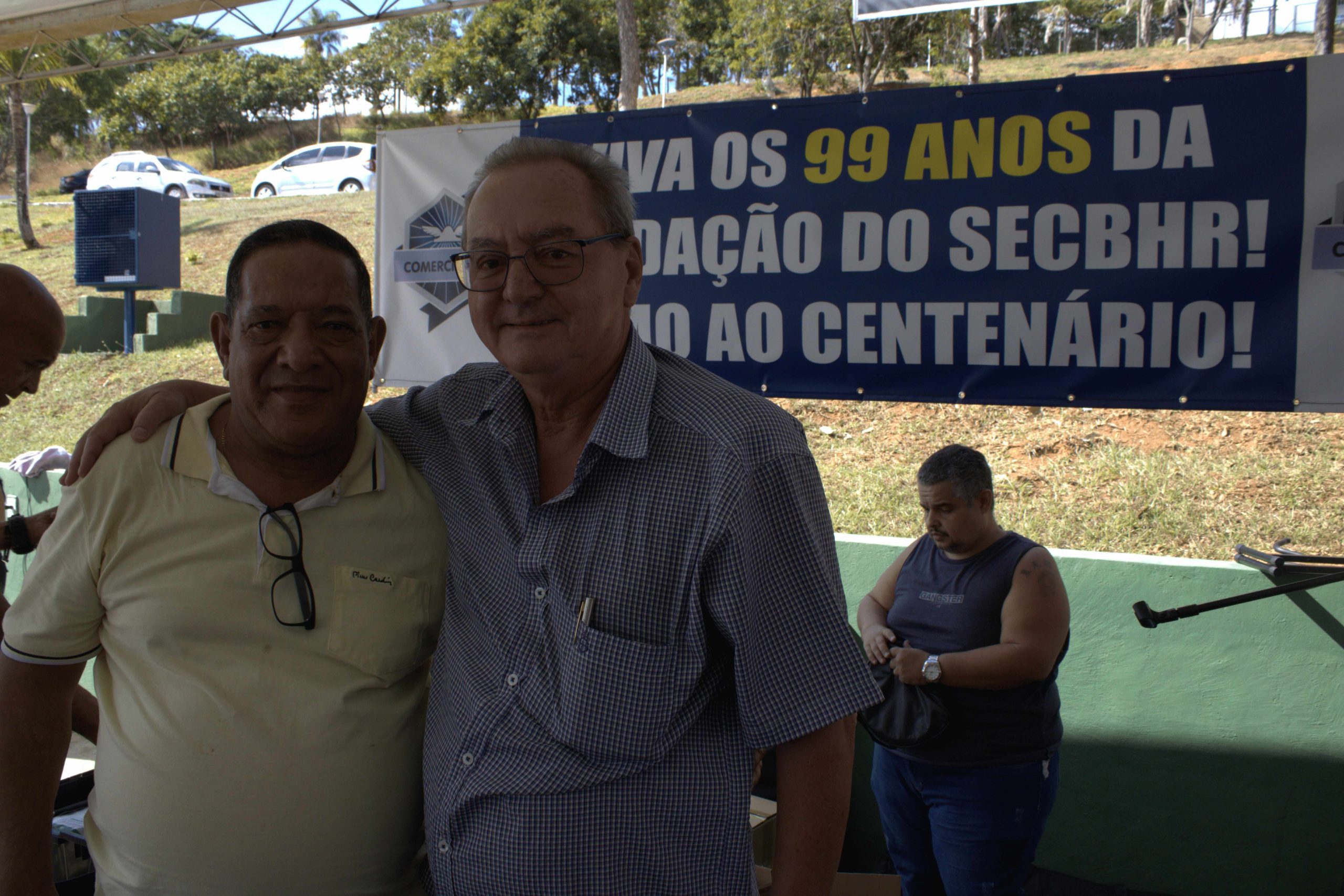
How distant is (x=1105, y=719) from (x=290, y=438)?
3527mm

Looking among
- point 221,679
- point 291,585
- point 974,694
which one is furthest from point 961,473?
point 221,679

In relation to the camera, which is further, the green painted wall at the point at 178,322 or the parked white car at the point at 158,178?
the parked white car at the point at 158,178

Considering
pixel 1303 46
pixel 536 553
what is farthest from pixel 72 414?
pixel 1303 46

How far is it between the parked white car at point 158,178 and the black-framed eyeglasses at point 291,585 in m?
25.9

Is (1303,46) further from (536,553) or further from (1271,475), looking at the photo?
(536,553)

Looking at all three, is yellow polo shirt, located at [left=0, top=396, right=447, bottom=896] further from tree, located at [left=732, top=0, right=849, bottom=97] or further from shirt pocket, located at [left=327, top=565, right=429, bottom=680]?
tree, located at [left=732, top=0, right=849, bottom=97]

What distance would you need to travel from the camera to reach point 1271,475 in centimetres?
607

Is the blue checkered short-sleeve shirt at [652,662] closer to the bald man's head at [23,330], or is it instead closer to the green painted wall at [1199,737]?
the bald man's head at [23,330]

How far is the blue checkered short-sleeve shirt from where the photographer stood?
1312 millimetres

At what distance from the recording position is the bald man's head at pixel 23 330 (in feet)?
9.11

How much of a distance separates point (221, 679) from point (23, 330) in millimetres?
1938

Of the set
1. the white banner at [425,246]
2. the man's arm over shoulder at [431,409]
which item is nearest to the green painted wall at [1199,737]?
the white banner at [425,246]

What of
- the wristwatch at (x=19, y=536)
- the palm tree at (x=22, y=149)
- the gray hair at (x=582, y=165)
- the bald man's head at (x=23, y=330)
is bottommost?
the wristwatch at (x=19, y=536)

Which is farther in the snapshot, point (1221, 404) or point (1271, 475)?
point (1271, 475)
